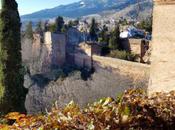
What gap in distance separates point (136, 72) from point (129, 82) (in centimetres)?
70

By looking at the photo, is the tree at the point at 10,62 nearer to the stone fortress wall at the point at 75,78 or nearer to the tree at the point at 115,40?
the stone fortress wall at the point at 75,78

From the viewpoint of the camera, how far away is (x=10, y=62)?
43.9 feet

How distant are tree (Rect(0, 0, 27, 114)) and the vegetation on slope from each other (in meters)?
9.64

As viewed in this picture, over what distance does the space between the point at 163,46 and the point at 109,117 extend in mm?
2775

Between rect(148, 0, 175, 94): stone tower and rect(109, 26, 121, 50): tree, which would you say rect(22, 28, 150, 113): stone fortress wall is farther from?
rect(148, 0, 175, 94): stone tower

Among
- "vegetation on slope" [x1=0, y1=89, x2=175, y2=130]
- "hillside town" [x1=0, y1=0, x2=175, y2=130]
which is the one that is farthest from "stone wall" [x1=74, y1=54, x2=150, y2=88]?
"vegetation on slope" [x1=0, y1=89, x2=175, y2=130]

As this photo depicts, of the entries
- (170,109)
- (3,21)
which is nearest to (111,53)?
(3,21)

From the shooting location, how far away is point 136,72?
30.3m

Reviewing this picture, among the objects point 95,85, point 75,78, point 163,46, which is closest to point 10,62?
point 163,46

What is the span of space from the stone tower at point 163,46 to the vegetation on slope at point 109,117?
7.30 ft

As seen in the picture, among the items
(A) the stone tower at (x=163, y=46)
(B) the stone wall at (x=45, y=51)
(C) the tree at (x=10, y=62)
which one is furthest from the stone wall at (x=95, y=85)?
(A) the stone tower at (x=163, y=46)

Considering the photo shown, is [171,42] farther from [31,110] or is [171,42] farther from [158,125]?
[31,110]

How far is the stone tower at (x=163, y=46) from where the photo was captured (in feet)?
17.2

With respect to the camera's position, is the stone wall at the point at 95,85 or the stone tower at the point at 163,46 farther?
the stone wall at the point at 95,85
